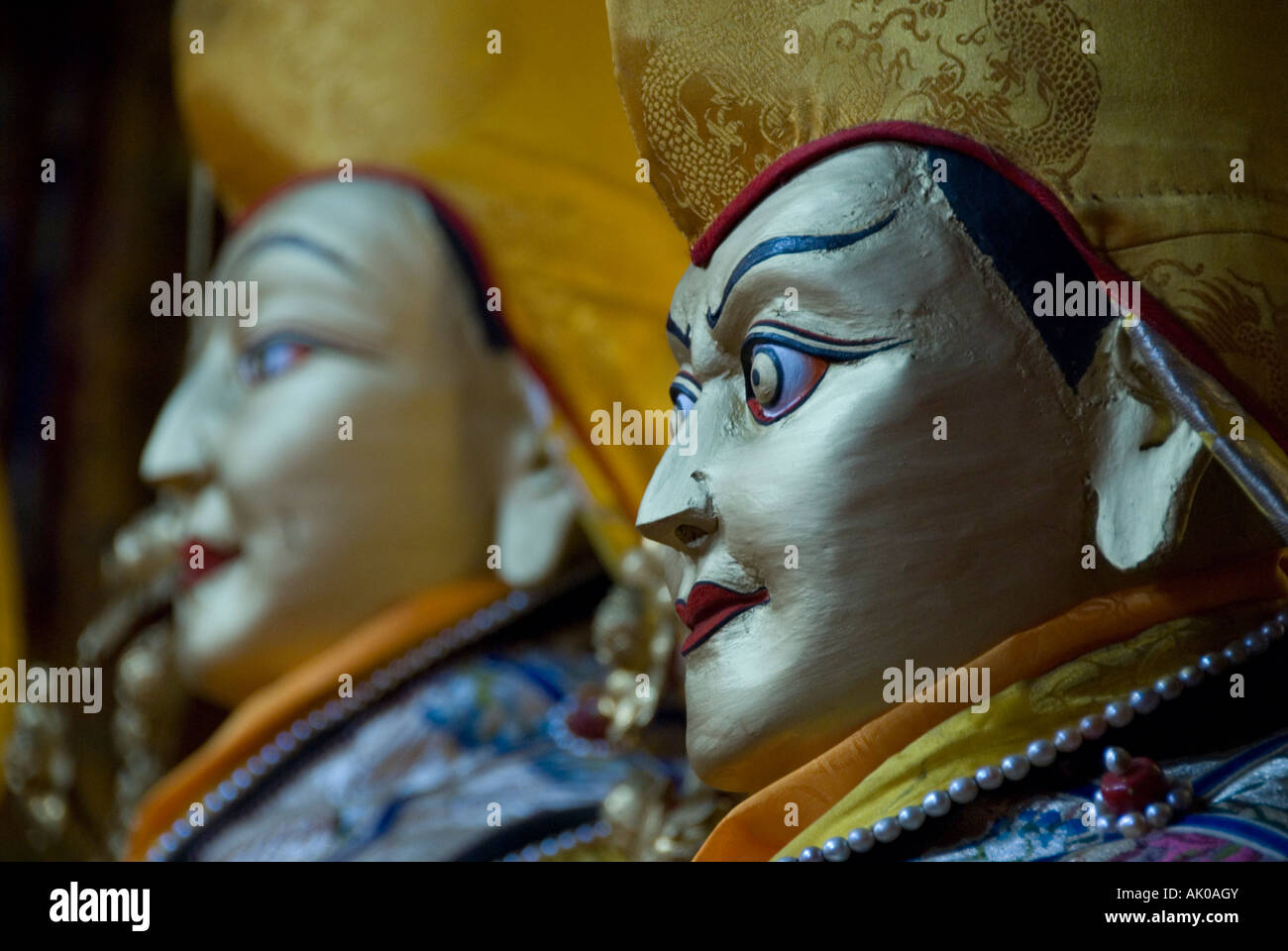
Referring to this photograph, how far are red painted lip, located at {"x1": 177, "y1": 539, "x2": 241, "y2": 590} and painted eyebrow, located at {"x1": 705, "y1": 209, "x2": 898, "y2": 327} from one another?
1047 mm

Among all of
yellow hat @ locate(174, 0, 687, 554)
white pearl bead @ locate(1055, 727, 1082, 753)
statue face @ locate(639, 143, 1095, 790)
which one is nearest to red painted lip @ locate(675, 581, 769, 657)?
statue face @ locate(639, 143, 1095, 790)

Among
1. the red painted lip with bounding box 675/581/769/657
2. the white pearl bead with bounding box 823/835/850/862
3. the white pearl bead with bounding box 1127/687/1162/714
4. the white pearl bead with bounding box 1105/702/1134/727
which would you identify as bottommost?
the white pearl bead with bounding box 823/835/850/862

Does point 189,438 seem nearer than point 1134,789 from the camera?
No

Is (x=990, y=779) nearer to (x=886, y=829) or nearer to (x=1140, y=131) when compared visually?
(x=886, y=829)

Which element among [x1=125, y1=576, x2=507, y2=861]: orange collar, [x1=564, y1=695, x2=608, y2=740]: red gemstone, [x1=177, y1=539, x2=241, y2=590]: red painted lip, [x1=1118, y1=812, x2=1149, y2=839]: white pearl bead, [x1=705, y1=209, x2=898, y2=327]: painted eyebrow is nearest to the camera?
[x1=1118, y1=812, x2=1149, y2=839]: white pearl bead

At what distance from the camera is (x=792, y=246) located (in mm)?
1267

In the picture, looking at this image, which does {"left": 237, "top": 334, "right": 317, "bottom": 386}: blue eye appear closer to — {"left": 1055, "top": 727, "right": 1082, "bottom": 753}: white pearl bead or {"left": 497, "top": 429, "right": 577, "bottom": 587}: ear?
{"left": 497, "top": 429, "right": 577, "bottom": 587}: ear

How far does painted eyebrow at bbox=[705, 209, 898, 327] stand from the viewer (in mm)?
1256

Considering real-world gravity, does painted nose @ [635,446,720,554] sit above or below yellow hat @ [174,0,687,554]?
below

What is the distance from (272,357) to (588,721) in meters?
0.58

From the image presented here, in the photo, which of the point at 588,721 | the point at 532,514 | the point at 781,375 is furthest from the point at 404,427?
the point at 781,375

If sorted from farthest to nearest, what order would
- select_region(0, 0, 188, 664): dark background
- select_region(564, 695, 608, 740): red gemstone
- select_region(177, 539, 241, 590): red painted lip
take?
select_region(0, 0, 188, 664): dark background → select_region(177, 539, 241, 590): red painted lip → select_region(564, 695, 608, 740): red gemstone

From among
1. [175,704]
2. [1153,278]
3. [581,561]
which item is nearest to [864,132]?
[1153,278]
